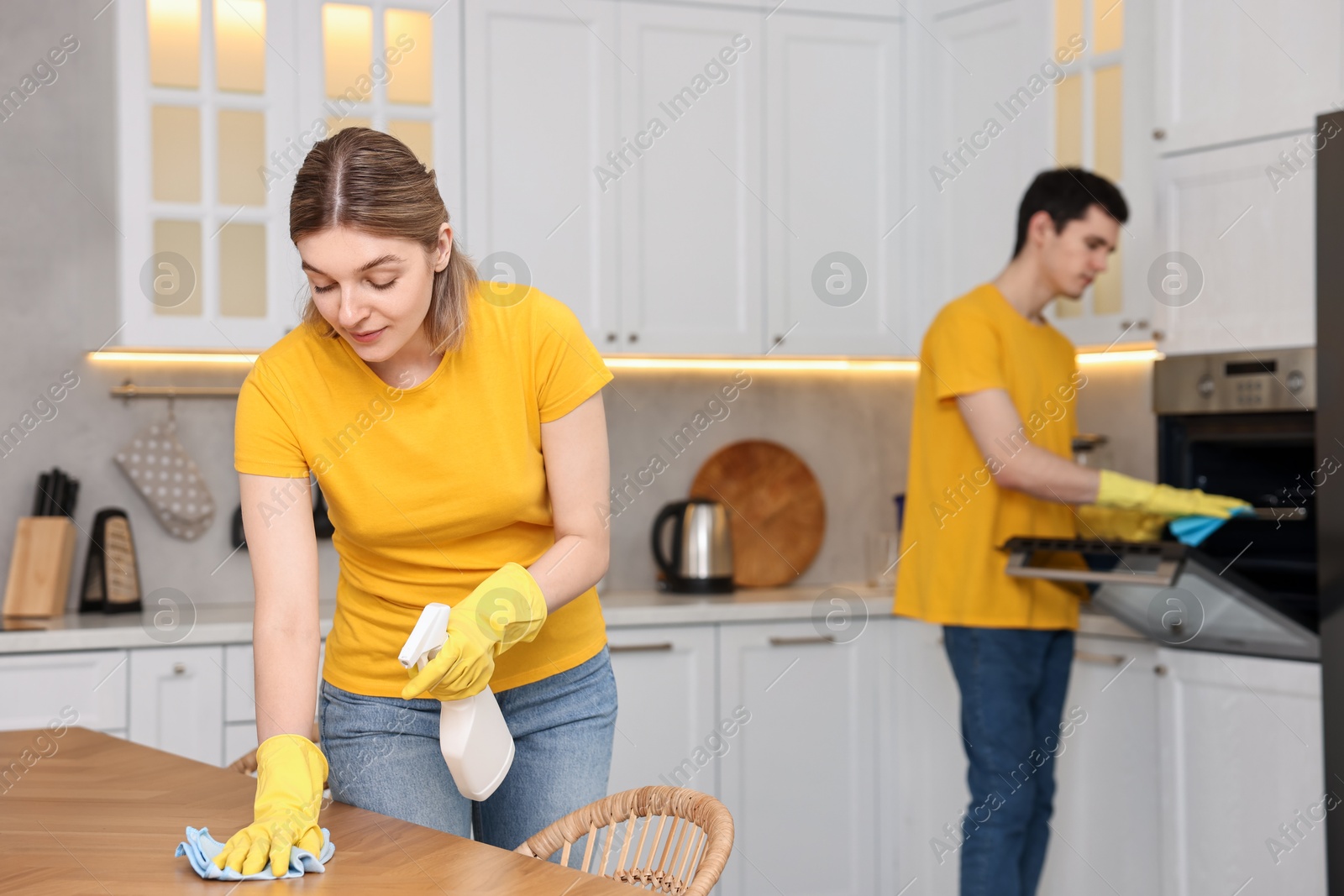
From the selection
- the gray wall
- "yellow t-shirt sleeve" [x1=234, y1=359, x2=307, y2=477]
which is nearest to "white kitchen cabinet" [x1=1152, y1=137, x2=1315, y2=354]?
the gray wall

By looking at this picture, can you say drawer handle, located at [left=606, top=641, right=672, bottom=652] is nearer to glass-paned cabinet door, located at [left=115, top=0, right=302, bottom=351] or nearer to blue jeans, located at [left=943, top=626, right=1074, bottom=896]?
blue jeans, located at [left=943, top=626, right=1074, bottom=896]

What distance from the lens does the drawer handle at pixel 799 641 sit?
2900 mm

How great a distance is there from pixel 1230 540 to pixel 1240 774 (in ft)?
1.39

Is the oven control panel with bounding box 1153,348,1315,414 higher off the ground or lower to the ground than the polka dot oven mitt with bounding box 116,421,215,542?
higher

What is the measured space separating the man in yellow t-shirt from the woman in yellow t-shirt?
3.28 feet

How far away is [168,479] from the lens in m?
2.95

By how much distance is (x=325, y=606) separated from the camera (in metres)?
2.91

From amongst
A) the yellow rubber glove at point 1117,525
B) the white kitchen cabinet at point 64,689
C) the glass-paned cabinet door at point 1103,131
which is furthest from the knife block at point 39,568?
the glass-paned cabinet door at point 1103,131

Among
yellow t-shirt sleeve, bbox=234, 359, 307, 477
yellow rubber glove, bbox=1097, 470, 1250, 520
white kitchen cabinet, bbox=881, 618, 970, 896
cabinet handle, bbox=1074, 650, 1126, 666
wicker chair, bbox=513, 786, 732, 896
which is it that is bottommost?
white kitchen cabinet, bbox=881, 618, 970, 896

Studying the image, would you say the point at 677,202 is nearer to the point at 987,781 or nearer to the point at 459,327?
the point at 987,781

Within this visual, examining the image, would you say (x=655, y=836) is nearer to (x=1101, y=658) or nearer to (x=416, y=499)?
(x=416, y=499)

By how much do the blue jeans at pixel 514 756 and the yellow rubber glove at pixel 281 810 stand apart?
0.36 ft

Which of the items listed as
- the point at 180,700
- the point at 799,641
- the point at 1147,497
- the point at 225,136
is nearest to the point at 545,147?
the point at 225,136

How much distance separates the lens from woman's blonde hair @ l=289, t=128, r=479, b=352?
121cm
